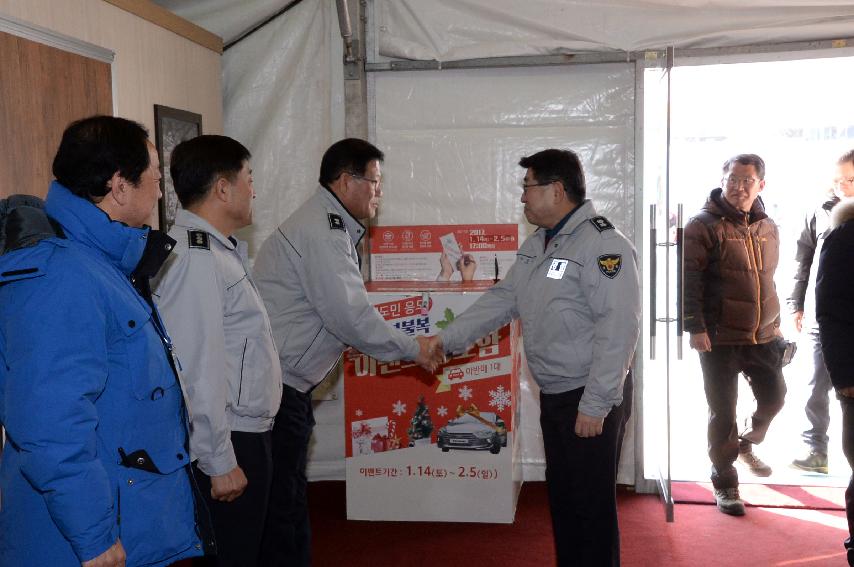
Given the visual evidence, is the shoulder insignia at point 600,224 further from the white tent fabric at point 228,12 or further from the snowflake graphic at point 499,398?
the white tent fabric at point 228,12

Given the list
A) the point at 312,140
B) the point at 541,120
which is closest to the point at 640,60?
the point at 541,120

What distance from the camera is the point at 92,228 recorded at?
1415mm

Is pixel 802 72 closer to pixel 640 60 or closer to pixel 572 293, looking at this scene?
pixel 640 60

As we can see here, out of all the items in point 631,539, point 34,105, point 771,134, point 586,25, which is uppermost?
point 586,25

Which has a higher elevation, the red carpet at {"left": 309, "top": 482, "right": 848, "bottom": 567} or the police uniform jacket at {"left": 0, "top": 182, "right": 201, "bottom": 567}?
the police uniform jacket at {"left": 0, "top": 182, "right": 201, "bottom": 567}

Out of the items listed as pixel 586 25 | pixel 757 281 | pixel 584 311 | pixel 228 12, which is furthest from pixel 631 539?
pixel 228 12

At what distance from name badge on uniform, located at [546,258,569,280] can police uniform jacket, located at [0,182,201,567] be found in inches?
51.0

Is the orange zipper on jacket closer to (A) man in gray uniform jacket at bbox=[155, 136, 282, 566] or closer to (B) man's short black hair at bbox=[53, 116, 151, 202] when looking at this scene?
(A) man in gray uniform jacket at bbox=[155, 136, 282, 566]

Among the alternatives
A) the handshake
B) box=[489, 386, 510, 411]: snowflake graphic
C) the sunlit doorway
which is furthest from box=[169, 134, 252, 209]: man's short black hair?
the sunlit doorway

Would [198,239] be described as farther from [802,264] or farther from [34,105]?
[802,264]

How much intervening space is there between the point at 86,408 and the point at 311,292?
4.22 ft

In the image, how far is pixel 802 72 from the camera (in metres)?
6.73

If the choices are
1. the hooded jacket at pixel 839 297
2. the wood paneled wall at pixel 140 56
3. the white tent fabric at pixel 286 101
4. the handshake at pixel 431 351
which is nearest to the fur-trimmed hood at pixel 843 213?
the hooded jacket at pixel 839 297

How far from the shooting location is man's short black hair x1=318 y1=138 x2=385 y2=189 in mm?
2730
